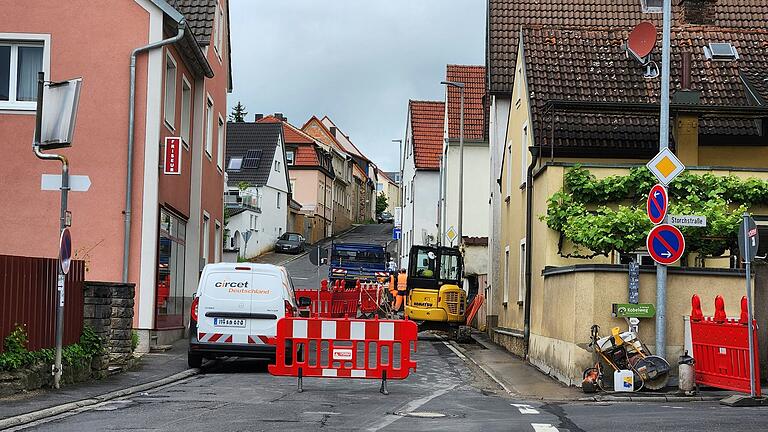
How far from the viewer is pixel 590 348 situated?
16.7 meters

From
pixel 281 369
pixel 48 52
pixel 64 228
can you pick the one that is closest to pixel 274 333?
pixel 281 369

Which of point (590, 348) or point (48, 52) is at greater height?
point (48, 52)

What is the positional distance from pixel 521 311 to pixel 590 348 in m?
9.10

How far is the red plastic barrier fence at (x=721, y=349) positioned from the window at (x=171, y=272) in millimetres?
11347

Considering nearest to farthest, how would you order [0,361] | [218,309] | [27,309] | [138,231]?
[0,361] → [27,309] → [218,309] → [138,231]

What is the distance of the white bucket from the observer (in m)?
16.0

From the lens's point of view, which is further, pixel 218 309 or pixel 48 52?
pixel 48 52

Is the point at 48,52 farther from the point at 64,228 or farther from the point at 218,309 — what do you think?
the point at 64,228

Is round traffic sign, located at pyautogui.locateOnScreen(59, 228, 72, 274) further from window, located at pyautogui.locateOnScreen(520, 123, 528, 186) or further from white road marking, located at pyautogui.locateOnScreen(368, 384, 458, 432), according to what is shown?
window, located at pyautogui.locateOnScreen(520, 123, 528, 186)

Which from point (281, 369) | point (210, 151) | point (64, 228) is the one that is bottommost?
point (281, 369)

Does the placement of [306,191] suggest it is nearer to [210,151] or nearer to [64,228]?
[210,151]

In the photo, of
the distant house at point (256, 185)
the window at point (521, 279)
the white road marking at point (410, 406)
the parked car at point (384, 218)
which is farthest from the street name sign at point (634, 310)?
the parked car at point (384, 218)

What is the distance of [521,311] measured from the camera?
25.8 metres

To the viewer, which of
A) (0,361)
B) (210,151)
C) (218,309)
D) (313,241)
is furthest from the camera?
(313,241)
